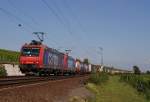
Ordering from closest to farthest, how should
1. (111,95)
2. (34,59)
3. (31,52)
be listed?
(111,95) → (34,59) → (31,52)

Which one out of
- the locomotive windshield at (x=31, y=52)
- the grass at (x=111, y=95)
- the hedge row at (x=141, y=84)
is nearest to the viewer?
the grass at (x=111, y=95)

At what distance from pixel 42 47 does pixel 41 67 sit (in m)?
2.36

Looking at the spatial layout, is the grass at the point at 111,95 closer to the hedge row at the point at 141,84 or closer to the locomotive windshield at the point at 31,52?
the hedge row at the point at 141,84

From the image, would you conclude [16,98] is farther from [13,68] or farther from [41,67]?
[13,68]

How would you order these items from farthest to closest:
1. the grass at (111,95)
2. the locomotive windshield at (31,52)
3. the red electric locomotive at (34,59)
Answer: the locomotive windshield at (31,52), the red electric locomotive at (34,59), the grass at (111,95)

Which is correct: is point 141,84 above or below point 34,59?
below

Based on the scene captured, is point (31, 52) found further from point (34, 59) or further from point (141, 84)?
point (141, 84)

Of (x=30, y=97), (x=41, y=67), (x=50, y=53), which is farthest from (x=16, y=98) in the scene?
(x=50, y=53)

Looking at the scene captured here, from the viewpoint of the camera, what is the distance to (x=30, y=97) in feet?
49.5

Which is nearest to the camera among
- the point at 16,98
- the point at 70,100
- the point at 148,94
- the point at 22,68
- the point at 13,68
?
the point at 16,98

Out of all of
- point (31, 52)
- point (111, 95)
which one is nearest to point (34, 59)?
point (31, 52)

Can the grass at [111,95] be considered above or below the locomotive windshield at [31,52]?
below

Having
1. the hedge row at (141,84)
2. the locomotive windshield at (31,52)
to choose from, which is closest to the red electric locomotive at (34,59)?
the locomotive windshield at (31,52)

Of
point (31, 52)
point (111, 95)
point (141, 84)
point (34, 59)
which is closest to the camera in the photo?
point (111, 95)
